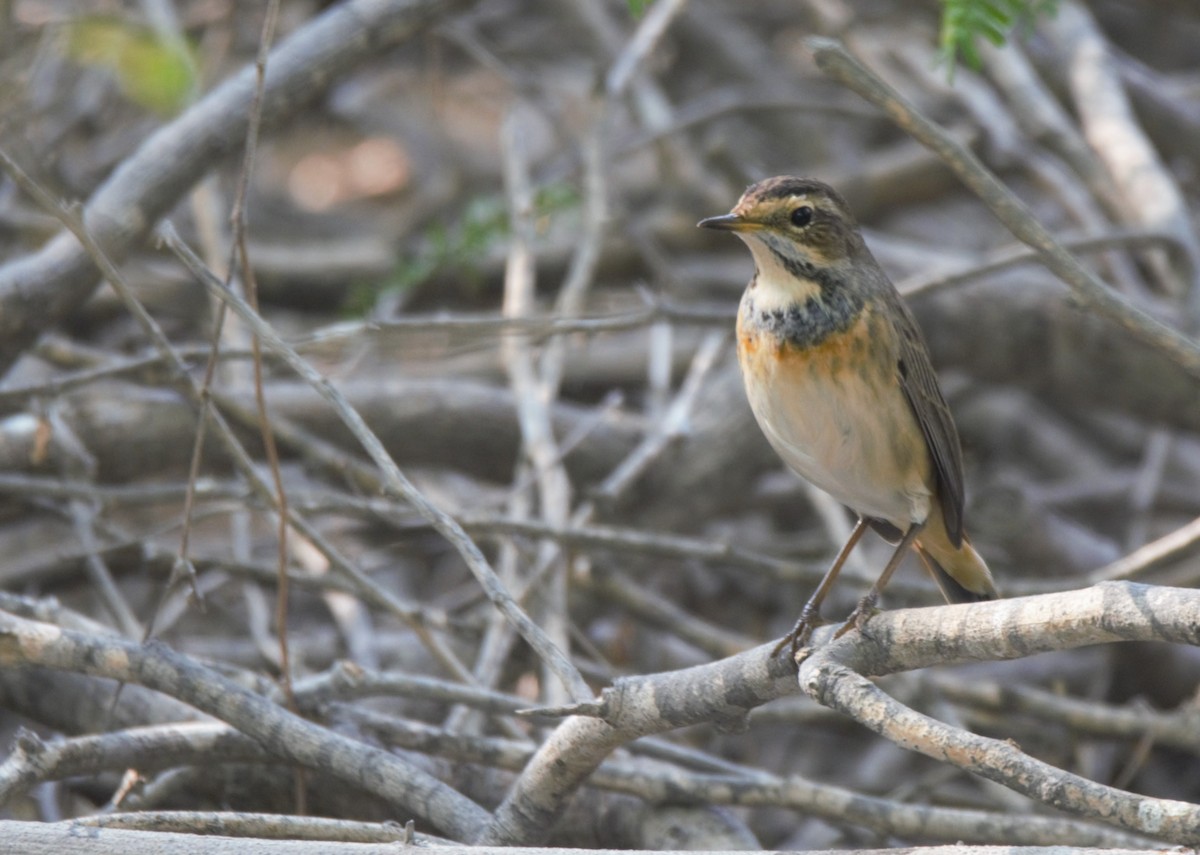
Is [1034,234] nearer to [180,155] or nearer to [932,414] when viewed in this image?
[932,414]

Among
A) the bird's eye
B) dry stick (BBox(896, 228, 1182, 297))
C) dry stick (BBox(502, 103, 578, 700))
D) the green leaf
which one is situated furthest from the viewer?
dry stick (BBox(502, 103, 578, 700))

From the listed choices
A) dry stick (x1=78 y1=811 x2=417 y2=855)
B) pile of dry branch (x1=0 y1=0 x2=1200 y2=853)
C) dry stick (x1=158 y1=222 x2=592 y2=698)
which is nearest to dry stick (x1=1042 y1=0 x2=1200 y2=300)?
pile of dry branch (x1=0 y1=0 x2=1200 y2=853)

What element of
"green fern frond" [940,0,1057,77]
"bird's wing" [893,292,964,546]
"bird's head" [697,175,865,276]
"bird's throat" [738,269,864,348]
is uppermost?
"green fern frond" [940,0,1057,77]

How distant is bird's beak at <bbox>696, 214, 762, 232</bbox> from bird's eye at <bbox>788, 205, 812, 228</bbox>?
0.10m

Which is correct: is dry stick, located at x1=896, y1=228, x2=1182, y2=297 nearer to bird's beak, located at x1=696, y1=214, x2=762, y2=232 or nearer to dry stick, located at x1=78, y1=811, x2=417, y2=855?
bird's beak, located at x1=696, y1=214, x2=762, y2=232

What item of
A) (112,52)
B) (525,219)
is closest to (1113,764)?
(525,219)

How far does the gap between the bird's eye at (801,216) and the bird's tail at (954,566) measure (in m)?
1.03

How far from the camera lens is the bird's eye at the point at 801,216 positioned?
4012 mm

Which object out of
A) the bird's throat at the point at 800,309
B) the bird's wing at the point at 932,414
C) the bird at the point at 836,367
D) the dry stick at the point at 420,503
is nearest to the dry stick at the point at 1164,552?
the bird's wing at the point at 932,414

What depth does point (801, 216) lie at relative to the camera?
402 centimetres

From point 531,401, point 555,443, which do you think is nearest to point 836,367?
point 531,401

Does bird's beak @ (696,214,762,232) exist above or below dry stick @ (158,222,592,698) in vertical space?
above

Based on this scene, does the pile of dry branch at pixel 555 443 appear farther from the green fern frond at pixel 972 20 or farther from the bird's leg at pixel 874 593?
the green fern frond at pixel 972 20

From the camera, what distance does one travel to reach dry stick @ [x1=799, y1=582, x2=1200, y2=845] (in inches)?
95.0
